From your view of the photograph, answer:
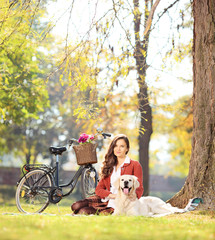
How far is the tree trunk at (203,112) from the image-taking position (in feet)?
24.9

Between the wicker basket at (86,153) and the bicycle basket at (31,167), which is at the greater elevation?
the wicker basket at (86,153)

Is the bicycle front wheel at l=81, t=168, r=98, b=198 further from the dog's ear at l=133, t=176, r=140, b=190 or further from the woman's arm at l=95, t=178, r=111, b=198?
the dog's ear at l=133, t=176, r=140, b=190

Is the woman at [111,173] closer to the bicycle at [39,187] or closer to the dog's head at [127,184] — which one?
the dog's head at [127,184]

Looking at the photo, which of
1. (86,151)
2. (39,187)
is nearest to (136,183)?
(86,151)

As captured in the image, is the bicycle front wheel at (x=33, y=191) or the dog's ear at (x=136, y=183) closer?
the dog's ear at (x=136, y=183)

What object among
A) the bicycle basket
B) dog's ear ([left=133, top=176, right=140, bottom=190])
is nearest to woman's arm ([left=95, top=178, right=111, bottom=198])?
dog's ear ([left=133, top=176, right=140, bottom=190])

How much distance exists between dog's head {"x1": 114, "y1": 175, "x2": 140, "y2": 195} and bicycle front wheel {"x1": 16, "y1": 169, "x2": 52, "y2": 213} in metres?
2.26

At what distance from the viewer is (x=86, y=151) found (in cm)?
782

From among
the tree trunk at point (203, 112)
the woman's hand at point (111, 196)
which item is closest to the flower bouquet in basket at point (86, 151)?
the woman's hand at point (111, 196)

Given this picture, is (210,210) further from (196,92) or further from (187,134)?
(187,134)

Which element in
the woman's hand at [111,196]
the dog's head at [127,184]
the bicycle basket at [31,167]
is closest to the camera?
the dog's head at [127,184]

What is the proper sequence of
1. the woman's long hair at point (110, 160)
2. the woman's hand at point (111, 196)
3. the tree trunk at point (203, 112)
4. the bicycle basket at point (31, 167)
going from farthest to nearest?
the bicycle basket at point (31, 167)
the tree trunk at point (203, 112)
the woman's long hair at point (110, 160)
the woman's hand at point (111, 196)

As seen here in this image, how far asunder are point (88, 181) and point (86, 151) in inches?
31.4

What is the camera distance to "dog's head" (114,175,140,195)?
5.95 metres
